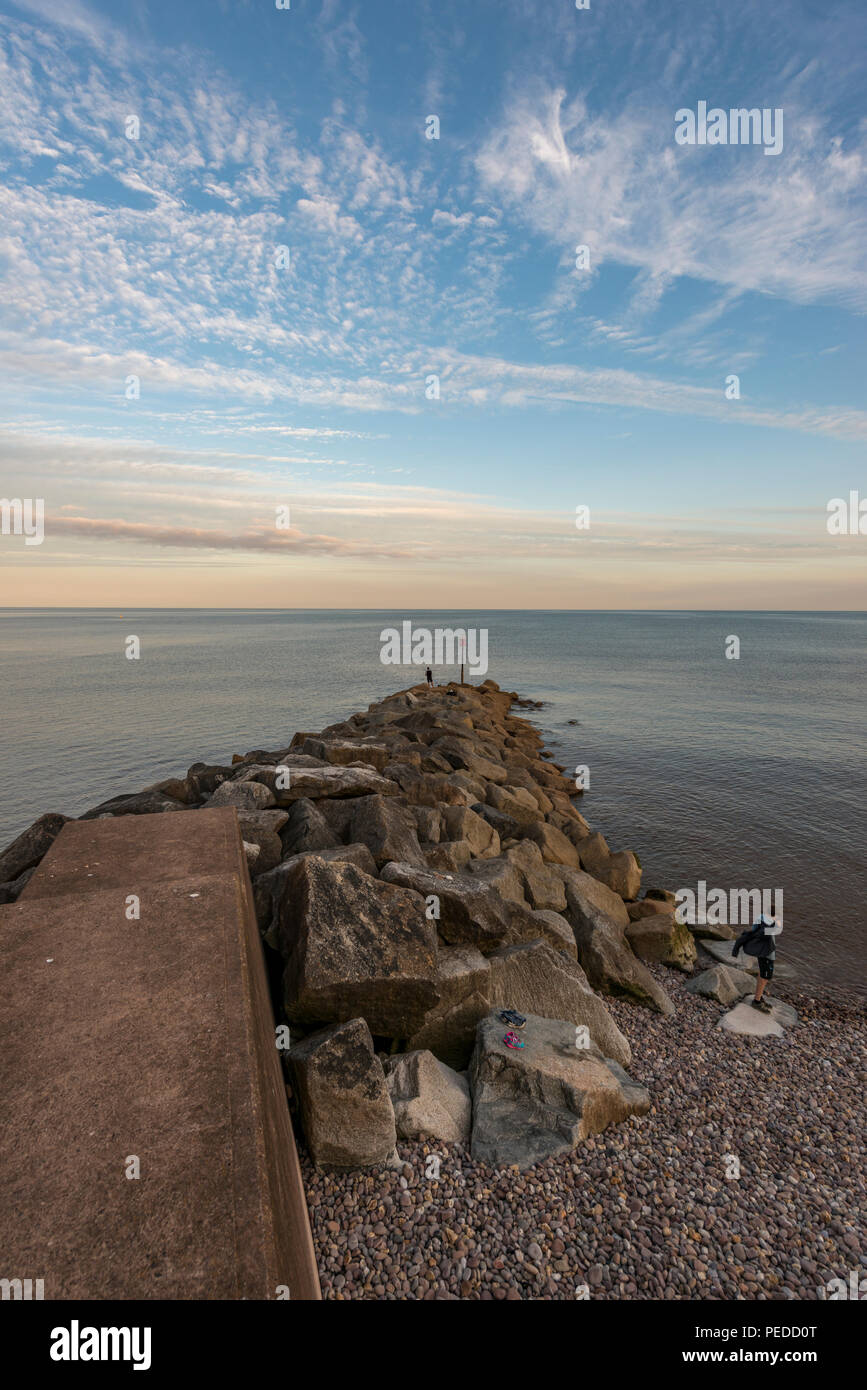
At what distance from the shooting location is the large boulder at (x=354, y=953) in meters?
6.22

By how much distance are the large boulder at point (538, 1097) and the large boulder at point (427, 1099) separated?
0.15 meters

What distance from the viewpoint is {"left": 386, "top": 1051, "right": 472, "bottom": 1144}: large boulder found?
6.20 metres

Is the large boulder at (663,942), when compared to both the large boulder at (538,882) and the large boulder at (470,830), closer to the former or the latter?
the large boulder at (538,882)

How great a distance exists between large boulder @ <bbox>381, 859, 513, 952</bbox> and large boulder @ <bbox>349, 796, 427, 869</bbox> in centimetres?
72

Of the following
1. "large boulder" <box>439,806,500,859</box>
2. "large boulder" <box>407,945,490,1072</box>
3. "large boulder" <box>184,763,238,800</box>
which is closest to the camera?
"large boulder" <box>407,945,490,1072</box>

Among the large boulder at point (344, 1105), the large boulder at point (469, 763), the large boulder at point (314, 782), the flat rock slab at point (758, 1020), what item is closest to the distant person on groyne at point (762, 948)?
the flat rock slab at point (758, 1020)

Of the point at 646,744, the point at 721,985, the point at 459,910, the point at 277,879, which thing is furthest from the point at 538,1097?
the point at 646,744

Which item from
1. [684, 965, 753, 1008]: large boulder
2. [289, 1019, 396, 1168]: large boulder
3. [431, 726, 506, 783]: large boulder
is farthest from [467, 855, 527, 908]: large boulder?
[431, 726, 506, 783]: large boulder

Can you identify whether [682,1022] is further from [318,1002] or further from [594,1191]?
[318,1002]

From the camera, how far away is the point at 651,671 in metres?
67.8

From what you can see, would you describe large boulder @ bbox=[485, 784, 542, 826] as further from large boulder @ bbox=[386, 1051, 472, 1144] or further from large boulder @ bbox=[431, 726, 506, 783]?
large boulder @ bbox=[386, 1051, 472, 1144]

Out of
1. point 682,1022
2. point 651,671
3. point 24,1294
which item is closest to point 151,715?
point 682,1022

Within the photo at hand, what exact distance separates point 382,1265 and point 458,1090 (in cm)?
188

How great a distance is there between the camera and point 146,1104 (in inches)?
151
